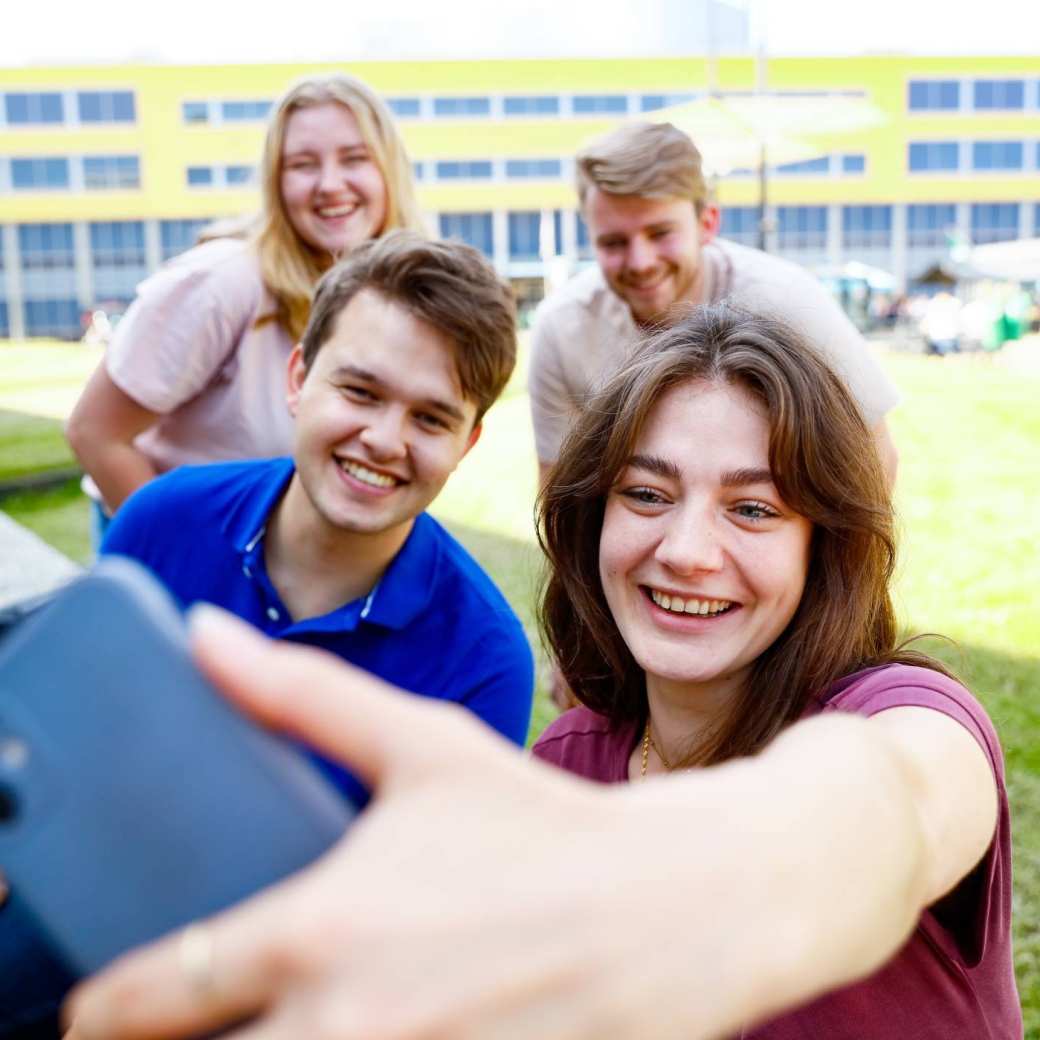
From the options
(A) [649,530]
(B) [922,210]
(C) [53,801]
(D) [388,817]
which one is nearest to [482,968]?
(D) [388,817]

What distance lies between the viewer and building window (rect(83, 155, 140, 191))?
1996 inches

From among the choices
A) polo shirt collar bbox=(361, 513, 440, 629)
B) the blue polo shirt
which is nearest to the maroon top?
the blue polo shirt

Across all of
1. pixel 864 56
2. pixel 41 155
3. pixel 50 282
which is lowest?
pixel 50 282

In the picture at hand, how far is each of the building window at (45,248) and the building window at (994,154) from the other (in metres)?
36.7

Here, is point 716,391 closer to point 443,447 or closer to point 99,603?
point 443,447

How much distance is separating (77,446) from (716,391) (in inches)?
68.2

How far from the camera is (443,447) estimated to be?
201 centimetres

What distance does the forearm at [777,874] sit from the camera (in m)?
0.50

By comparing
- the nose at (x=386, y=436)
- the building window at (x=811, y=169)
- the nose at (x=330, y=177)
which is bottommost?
the nose at (x=386, y=436)

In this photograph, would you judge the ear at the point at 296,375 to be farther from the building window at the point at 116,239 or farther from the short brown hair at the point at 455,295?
the building window at the point at 116,239

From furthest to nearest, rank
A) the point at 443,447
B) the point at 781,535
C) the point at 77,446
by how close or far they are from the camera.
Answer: the point at 77,446, the point at 443,447, the point at 781,535

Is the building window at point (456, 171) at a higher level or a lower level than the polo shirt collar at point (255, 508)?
higher

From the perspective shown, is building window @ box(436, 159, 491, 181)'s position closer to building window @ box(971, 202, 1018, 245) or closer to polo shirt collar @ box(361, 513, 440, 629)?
building window @ box(971, 202, 1018, 245)

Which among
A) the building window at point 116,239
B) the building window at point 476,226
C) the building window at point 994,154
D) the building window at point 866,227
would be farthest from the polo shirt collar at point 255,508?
the building window at point 994,154
